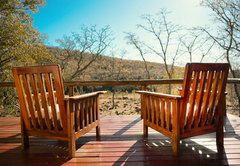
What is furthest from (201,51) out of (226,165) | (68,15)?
(226,165)

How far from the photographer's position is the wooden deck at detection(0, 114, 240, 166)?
1551 millimetres

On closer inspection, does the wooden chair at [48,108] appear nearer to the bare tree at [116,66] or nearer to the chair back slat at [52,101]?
the chair back slat at [52,101]

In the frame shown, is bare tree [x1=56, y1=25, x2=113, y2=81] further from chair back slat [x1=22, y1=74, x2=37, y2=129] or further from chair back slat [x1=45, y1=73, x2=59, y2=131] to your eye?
chair back slat [x1=45, y1=73, x2=59, y2=131]

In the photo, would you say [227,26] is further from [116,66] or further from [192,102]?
[192,102]

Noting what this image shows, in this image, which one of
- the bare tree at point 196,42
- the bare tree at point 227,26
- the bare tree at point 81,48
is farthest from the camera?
the bare tree at point 81,48

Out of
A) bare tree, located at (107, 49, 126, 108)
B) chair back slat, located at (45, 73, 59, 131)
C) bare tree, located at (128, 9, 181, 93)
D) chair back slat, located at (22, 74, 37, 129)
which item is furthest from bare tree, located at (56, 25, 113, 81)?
chair back slat, located at (45, 73, 59, 131)

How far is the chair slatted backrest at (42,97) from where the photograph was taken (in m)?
1.54

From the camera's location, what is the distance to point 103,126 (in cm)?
281

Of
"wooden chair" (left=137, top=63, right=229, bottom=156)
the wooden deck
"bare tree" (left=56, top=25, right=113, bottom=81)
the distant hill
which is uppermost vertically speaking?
"bare tree" (left=56, top=25, right=113, bottom=81)

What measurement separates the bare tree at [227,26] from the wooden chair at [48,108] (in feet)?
33.3

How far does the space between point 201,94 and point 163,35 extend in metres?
10.1

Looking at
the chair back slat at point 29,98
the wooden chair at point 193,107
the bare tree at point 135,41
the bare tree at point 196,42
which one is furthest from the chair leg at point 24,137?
the bare tree at point 196,42

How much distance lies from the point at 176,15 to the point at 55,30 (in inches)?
335

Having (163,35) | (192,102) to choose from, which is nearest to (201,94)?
(192,102)
